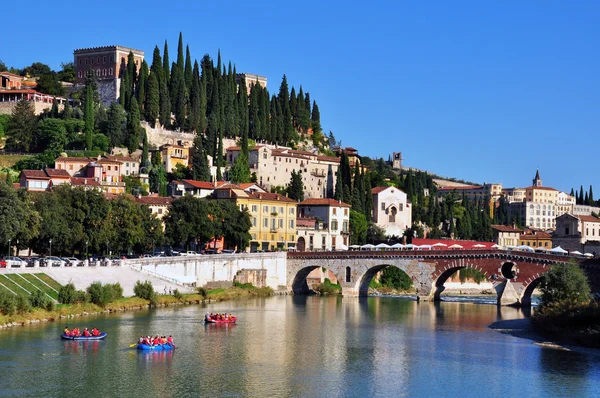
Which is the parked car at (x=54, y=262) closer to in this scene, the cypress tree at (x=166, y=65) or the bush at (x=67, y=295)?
A: the bush at (x=67, y=295)

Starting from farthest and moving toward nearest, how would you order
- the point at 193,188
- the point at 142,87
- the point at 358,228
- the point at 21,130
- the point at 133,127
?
the point at 142,87 → the point at 133,127 → the point at 21,130 → the point at 358,228 → the point at 193,188

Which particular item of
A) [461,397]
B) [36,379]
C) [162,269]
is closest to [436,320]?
[162,269]

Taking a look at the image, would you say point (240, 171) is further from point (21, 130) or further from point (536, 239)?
point (536, 239)

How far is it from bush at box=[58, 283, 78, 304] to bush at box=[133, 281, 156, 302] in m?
7.14

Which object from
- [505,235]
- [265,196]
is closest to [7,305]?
[265,196]

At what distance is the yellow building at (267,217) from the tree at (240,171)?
10.4 metres

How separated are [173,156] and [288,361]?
220 ft

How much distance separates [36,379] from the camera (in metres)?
39.4

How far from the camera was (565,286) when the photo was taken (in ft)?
202

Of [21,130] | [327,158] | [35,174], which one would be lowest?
[35,174]

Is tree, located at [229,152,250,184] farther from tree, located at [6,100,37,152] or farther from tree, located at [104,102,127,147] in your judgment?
tree, located at [6,100,37,152]

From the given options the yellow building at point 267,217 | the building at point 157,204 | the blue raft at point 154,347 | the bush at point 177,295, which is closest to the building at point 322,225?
the yellow building at point 267,217

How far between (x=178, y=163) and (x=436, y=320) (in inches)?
2008

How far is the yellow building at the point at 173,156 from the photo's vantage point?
110 metres
